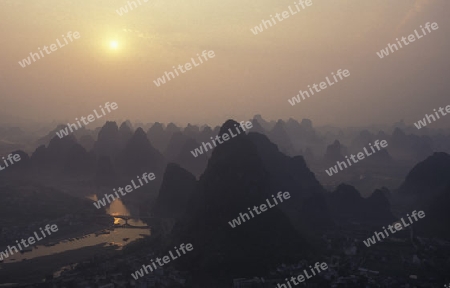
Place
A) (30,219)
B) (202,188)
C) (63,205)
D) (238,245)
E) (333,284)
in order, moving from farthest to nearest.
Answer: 1. (63,205)
2. (30,219)
3. (202,188)
4. (238,245)
5. (333,284)

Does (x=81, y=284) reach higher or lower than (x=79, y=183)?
lower

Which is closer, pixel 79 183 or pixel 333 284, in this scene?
pixel 333 284

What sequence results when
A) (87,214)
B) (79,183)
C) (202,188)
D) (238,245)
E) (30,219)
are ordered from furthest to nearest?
(79,183) < (87,214) < (30,219) < (202,188) < (238,245)

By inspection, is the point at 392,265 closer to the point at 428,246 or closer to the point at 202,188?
the point at 428,246

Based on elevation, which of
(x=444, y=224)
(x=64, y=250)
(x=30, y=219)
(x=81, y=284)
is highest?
(x=30, y=219)

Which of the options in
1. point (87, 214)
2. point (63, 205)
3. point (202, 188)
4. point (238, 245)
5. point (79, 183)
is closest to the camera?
point (238, 245)

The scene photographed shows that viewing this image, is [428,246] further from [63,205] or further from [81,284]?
[63,205]

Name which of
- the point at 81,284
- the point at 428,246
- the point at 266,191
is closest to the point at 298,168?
the point at 266,191

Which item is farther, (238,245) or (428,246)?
(428,246)

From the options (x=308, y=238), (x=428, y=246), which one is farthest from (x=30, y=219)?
(x=428, y=246)
